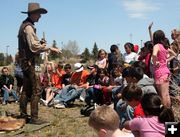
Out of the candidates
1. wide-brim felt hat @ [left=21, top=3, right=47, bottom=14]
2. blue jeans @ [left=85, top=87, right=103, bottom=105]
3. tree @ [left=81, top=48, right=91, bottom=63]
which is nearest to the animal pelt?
wide-brim felt hat @ [left=21, top=3, right=47, bottom=14]

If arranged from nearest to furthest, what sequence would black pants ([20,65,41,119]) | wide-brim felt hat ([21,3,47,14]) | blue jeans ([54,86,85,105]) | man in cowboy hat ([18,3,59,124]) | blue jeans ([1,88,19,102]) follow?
man in cowboy hat ([18,3,59,124])
black pants ([20,65,41,119])
wide-brim felt hat ([21,3,47,14])
blue jeans ([54,86,85,105])
blue jeans ([1,88,19,102])

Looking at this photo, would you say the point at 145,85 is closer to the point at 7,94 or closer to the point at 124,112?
the point at 124,112

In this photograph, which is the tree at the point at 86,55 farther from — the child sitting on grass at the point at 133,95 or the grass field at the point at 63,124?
the child sitting on grass at the point at 133,95

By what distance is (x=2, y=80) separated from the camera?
11.8m

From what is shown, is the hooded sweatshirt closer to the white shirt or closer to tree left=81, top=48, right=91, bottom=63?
the white shirt

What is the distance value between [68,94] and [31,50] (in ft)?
10.1

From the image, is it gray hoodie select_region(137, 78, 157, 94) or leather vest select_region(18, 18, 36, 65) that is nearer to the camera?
gray hoodie select_region(137, 78, 157, 94)

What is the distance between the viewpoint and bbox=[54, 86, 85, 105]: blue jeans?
10086 mm

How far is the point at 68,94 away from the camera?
1028 centimetres

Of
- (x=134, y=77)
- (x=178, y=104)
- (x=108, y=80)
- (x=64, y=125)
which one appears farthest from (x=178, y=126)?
(x=108, y=80)

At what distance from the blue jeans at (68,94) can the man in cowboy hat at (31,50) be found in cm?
242

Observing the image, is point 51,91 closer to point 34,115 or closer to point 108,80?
point 108,80

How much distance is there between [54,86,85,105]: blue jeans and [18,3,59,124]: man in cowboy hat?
242cm

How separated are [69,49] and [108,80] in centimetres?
5100
